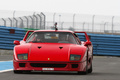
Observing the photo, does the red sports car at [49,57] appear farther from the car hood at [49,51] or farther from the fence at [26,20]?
the fence at [26,20]

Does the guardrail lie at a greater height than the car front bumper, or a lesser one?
lesser

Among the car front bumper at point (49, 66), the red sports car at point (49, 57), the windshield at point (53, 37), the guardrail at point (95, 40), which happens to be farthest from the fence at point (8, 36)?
the car front bumper at point (49, 66)

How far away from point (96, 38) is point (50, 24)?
1220cm

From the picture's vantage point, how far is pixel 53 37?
10273 millimetres

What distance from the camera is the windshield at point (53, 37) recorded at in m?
10.2

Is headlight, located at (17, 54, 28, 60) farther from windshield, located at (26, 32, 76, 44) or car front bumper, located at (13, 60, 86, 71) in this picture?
windshield, located at (26, 32, 76, 44)

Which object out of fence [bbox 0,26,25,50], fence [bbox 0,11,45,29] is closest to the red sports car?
fence [bbox 0,26,25,50]

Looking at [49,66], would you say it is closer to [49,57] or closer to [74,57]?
[49,57]

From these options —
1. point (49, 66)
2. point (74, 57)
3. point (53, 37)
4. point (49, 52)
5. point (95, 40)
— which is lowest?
point (95, 40)

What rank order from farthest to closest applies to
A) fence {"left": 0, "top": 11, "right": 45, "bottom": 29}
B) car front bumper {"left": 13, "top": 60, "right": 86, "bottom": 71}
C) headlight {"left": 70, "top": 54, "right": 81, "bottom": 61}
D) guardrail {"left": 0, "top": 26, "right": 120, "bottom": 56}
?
1. fence {"left": 0, "top": 11, "right": 45, "bottom": 29}
2. guardrail {"left": 0, "top": 26, "right": 120, "bottom": 56}
3. headlight {"left": 70, "top": 54, "right": 81, "bottom": 61}
4. car front bumper {"left": 13, "top": 60, "right": 86, "bottom": 71}

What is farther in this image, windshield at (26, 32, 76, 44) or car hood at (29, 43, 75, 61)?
windshield at (26, 32, 76, 44)


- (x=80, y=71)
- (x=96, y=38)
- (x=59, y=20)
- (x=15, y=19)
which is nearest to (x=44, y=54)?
(x=80, y=71)

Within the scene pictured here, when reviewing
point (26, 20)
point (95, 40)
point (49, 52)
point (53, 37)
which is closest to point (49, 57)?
point (49, 52)

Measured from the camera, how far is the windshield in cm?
1016
